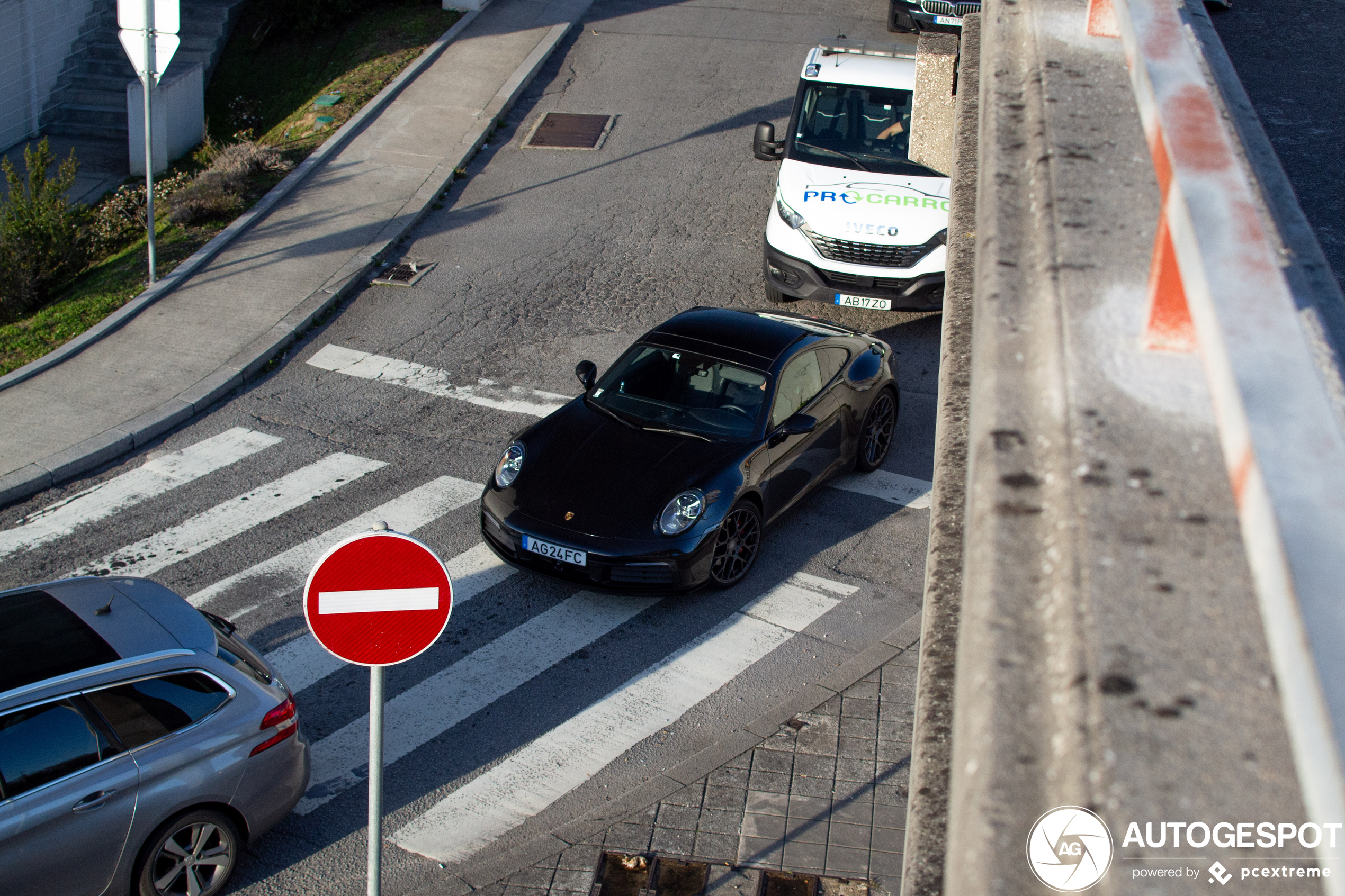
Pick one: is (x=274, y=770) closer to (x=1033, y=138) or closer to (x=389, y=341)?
(x=1033, y=138)

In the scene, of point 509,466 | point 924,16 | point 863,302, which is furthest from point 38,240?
point 924,16

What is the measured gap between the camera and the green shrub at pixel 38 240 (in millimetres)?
12406

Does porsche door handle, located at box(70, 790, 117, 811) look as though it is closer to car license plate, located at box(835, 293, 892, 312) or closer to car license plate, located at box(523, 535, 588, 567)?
car license plate, located at box(523, 535, 588, 567)

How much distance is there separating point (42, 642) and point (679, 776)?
134 inches

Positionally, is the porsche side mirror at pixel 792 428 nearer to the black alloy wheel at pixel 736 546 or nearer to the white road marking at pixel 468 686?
the black alloy wheel at pixel 736 546

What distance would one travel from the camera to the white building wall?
17641 millimetres

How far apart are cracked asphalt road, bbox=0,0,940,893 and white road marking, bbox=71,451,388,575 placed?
0.10m

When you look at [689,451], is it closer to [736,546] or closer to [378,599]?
[736,546]

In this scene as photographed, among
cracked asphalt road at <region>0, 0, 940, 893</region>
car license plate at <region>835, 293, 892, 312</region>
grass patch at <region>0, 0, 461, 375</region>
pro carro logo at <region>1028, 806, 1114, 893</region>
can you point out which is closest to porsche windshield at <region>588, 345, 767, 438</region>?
cracked asphalt road at <region>0, 0, 940, 893</region>

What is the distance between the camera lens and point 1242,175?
1.88m

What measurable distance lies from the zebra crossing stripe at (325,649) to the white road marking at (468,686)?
555 mm

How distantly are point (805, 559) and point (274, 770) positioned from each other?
168 inches

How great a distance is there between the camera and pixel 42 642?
18.2 feet

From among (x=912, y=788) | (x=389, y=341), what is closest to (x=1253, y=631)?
(x=912, y=788)
